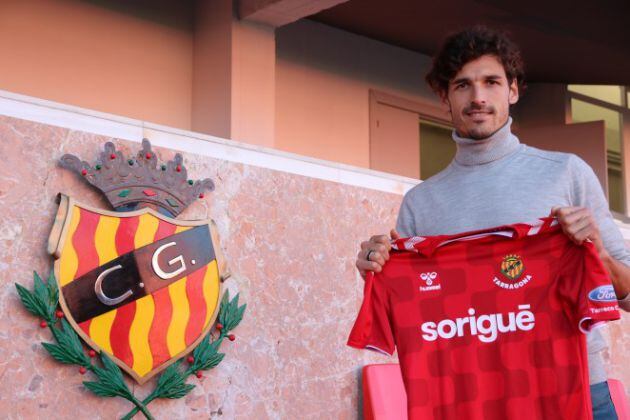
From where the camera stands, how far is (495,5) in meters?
7.18

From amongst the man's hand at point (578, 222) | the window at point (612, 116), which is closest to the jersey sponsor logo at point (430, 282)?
the man's hand at point (578, 222)

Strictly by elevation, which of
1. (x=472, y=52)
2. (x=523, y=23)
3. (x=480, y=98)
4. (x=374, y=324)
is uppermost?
(x=523, y=23)

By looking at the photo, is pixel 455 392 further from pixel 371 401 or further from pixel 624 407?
pixel 624 407

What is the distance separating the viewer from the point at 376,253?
255 centimetres

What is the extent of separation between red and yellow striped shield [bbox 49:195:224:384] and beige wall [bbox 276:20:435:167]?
3259 mm

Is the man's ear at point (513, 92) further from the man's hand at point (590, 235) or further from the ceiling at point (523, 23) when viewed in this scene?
the ceiling at point (523, 23)

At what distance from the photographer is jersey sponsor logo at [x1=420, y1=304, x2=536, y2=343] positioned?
2.38 metres

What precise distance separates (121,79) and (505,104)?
4426 millimetres

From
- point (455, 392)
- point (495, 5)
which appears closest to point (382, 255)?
point (455, 392)

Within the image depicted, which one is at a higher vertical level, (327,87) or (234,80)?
(327,87)

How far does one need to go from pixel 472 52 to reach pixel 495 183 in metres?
0.37

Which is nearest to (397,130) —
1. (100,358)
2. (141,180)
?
(141,180)

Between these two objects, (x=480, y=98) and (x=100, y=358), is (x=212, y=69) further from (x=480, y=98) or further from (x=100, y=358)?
(x=480, y=98)

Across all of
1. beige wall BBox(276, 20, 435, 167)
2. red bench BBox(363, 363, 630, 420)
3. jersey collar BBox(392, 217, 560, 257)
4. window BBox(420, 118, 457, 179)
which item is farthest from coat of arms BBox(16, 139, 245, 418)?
window BBox(420, 118, 457, 179)
